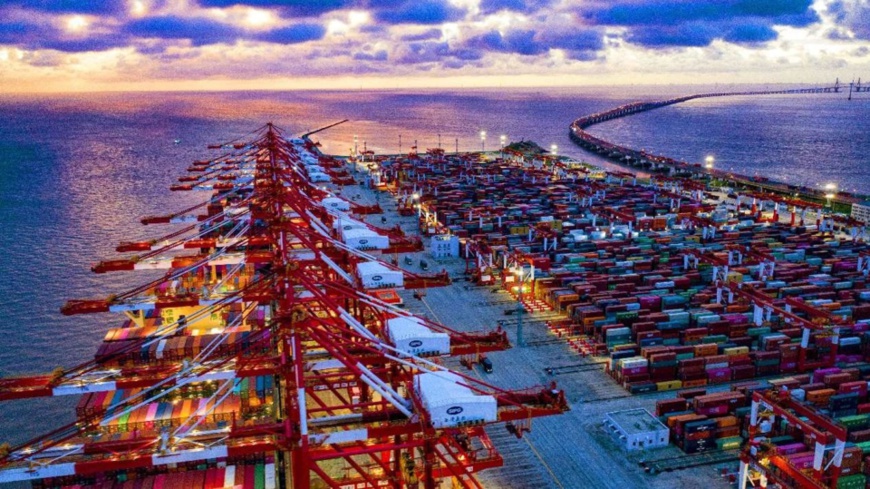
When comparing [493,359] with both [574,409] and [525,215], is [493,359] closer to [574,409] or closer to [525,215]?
[574,409]

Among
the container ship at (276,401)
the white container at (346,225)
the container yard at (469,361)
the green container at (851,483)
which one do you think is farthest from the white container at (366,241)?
the green container at (851,483)

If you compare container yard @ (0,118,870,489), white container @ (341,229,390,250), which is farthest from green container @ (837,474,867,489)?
white container @ (341,229,390,250)

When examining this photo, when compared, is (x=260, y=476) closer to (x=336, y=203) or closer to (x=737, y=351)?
(x=737, y=351)

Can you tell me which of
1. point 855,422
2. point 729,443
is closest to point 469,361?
point 729,443

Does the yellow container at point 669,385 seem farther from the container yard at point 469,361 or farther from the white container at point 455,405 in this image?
the white container at point 455,405

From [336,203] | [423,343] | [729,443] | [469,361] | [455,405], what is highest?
[336,203]

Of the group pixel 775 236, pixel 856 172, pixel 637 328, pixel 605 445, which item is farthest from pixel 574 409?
pixel 856 172
